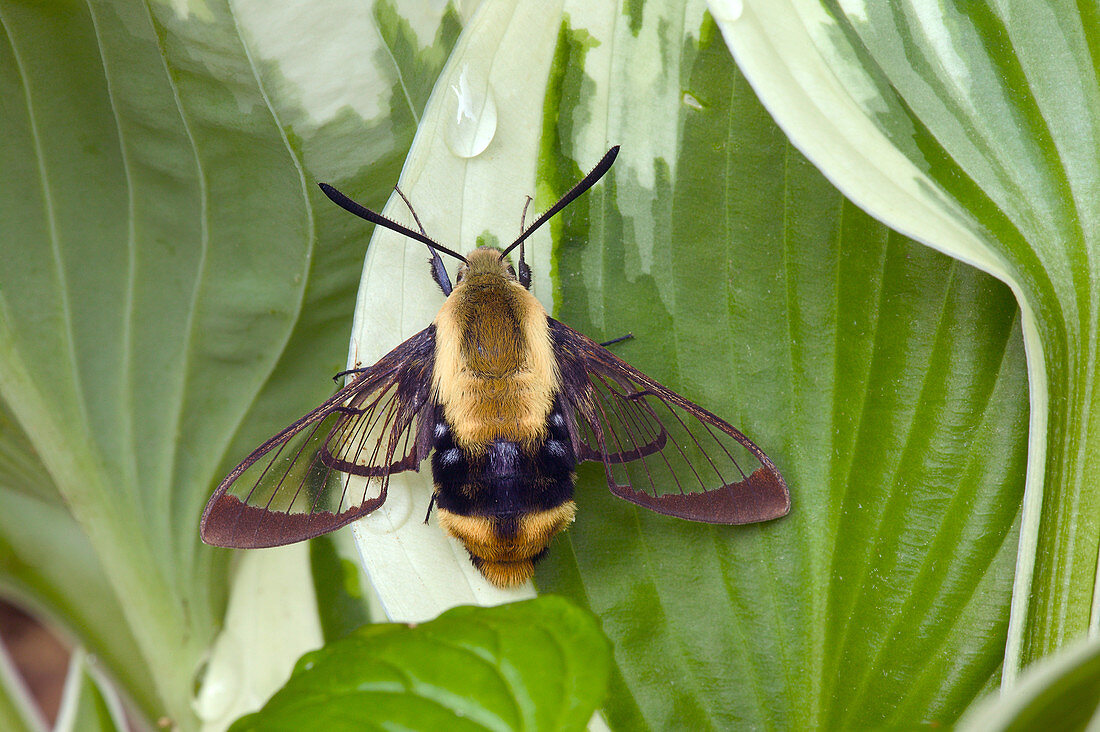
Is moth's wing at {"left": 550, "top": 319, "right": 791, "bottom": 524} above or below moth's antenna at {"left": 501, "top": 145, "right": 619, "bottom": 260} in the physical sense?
below

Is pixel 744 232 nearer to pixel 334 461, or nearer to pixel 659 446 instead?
pixel 659 446

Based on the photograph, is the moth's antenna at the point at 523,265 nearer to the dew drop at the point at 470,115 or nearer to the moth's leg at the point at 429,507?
the dew drop at the point at 470,115

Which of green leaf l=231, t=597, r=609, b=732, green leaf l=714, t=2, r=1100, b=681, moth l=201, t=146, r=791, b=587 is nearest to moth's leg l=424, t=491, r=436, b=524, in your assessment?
moth l=201, t=146, r=791, b=587

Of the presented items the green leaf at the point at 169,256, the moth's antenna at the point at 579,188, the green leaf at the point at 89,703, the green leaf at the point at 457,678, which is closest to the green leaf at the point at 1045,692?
the green leaf at the point at 457,678

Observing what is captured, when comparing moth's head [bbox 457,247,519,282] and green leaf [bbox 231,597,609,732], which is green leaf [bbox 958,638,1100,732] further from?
moth's head [bbox 457,247,519,282]

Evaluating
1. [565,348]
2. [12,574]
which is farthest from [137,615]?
[565,348]
